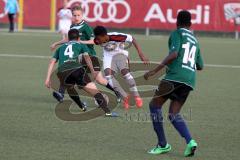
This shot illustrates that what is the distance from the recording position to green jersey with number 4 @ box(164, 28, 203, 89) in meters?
9.09

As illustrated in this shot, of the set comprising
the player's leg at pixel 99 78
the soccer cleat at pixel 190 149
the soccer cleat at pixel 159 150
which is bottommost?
the soccer cleat at pixel 159 150

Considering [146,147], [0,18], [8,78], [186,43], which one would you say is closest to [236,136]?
[146,147]

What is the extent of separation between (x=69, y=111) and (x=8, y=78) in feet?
17.4

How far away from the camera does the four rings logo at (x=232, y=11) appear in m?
35.2

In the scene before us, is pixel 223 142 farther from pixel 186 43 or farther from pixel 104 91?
pixel 104 91

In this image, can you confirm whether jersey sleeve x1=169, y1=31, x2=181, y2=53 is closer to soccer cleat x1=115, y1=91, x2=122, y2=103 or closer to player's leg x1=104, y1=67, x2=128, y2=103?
player's leg x1=104, y1=67, x2=128, y2=103

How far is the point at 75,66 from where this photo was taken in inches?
508

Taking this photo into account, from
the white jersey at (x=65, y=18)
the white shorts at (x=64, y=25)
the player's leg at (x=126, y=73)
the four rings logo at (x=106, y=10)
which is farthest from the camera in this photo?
the four rings logo at (x=106, y=10)

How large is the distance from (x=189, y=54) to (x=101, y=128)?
270cm

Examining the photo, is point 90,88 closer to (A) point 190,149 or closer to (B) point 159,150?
(B) point 159,150

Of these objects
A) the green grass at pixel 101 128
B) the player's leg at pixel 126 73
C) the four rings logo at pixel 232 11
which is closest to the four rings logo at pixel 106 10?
the four rings logo at pixel 232 11

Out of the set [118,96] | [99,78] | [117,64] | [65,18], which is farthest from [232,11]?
[99,78]

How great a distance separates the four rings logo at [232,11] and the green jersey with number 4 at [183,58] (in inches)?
1039

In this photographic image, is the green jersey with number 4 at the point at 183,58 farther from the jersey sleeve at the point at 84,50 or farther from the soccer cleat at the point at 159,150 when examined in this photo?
the jersey sleeve at the point at 84,50
